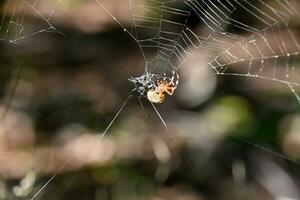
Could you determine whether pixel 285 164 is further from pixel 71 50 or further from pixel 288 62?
pixel 71 50

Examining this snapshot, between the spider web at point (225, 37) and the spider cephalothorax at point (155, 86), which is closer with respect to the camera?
the spider cephalothorax at point (155, 86)

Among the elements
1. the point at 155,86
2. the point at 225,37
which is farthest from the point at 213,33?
the point at 155,86

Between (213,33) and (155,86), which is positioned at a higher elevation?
(213,33)

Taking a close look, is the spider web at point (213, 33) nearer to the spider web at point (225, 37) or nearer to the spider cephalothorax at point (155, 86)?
the spider web at point (225, 37)

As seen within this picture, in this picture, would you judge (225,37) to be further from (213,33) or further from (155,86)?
(155,86)

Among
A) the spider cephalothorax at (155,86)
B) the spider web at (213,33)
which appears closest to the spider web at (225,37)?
the spider web at (213,33)
